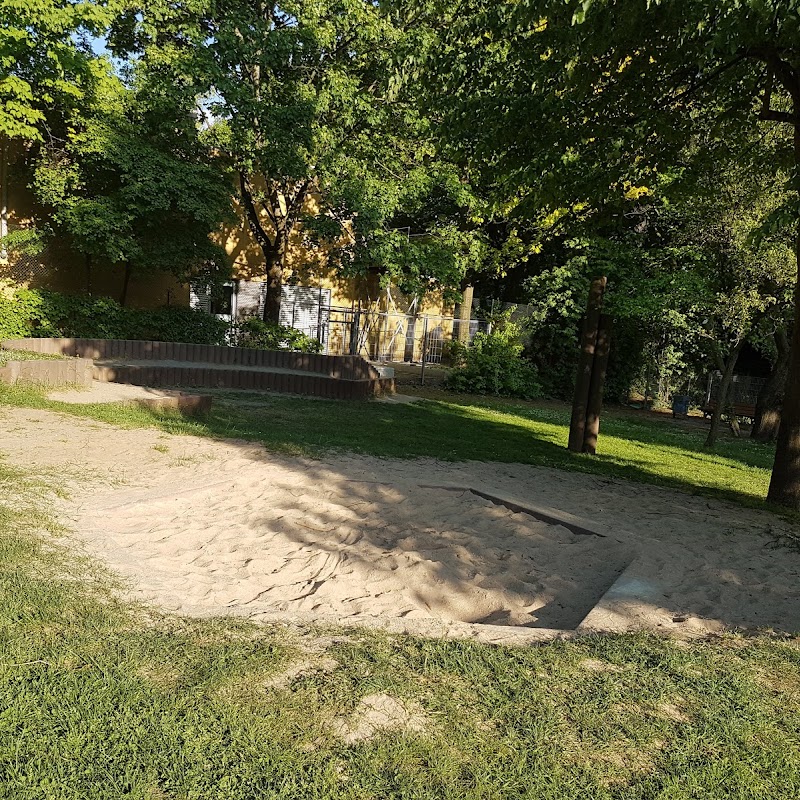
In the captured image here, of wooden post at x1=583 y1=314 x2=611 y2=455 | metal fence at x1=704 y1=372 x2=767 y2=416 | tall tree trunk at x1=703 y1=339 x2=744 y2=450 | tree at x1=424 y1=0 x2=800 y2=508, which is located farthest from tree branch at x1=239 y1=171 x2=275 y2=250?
metal fence at x1=704 y1=372 x2=767 y2=416

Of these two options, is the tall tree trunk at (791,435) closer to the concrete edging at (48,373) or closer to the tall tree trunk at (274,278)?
the concrete edging at (48,373)

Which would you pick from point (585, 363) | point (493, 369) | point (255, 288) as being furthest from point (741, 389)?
point (585, 363)

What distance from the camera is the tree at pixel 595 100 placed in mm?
7520

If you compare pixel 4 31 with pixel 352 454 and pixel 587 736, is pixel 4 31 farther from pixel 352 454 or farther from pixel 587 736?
pixel 587 736

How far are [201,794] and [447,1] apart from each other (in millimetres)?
8968

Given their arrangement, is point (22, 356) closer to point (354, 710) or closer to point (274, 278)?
point (274, 278)

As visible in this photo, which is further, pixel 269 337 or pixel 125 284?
pixel 125 284

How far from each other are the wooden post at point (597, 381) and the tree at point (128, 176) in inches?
373

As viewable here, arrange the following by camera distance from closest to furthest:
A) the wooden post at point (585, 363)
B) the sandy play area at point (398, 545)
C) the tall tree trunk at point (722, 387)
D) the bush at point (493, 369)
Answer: the sandy play area at point (398, 545), the wooden post at point (585, 363), the tall tree trunk at point (722, 387), the bush at point (493, 369)

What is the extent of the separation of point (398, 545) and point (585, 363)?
611cm

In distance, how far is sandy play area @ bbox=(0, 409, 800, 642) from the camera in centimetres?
449

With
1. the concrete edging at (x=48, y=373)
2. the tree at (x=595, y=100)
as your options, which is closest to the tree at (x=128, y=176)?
the concrete edging at (x=48, y=373)

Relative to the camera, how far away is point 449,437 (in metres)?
11.2

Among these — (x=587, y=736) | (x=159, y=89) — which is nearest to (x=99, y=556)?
(x=587, y=736)
